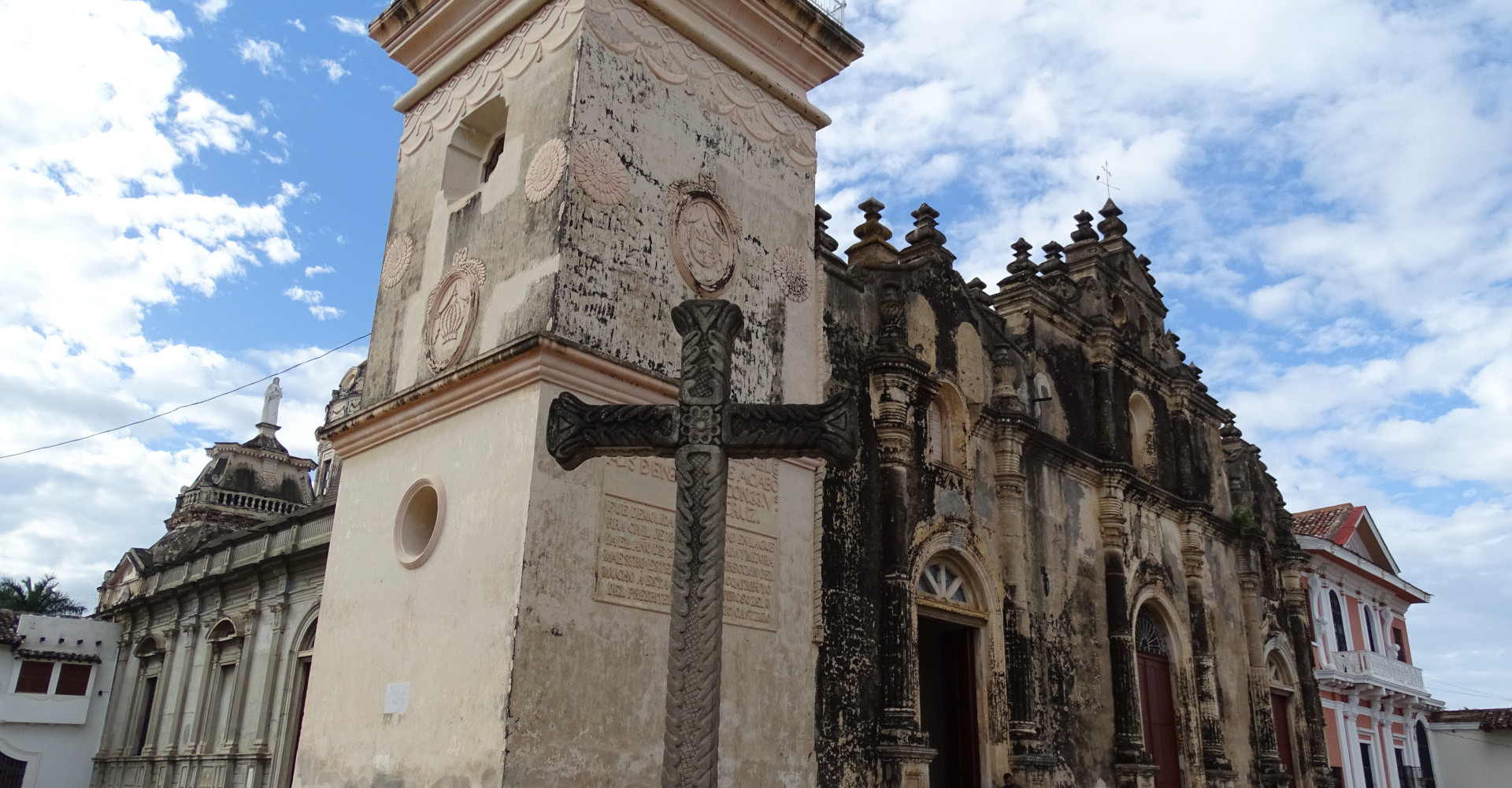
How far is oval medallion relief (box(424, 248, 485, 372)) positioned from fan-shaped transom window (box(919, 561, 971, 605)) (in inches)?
204

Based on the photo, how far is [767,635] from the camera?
9.29 m

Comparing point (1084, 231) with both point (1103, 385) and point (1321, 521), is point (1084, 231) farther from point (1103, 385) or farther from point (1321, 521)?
point (1321, 521)

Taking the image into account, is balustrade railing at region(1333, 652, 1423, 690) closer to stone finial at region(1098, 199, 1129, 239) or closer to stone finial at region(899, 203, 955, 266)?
stone finial at region(1098, 199, 1129, 239)

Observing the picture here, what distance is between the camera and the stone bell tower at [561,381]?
7898mm

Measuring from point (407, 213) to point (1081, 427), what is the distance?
913cm

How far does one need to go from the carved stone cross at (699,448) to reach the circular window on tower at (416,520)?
360 cm

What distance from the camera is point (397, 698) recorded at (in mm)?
8484

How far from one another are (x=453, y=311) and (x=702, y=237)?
2167 millimetres

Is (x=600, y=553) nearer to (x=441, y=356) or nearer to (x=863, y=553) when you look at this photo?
(x=441, y=356)

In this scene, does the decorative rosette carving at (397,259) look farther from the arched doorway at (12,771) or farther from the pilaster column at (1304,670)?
the arched doorway at (12,771)

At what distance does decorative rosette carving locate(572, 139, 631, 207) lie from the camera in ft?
28.7

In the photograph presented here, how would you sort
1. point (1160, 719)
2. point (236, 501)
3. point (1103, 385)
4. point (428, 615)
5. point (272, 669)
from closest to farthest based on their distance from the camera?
point (428, 615)
point (1160, 719)
point (1103, 385)
point (272, 669)
point (236, 501)

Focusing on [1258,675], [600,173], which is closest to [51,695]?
[600,173]

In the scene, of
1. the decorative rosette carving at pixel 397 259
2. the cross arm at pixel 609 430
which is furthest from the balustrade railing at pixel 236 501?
the cross arm at pixel 609 430
